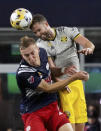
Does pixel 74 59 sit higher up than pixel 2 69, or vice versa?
pixel 74 59

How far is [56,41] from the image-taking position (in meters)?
7.56

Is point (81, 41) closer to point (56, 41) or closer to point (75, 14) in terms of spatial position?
point (56, 41)

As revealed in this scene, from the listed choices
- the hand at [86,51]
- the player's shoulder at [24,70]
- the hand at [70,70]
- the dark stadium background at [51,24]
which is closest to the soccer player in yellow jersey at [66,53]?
the hand at [70,70]

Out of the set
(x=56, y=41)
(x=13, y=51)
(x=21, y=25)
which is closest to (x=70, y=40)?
(x=56, y=41)

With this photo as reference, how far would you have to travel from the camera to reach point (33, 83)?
6930mm

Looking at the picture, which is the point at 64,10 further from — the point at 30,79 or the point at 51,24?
the point at 30,79

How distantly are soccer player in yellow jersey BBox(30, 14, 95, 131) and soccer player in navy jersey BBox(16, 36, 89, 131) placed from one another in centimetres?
37

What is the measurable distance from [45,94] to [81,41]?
0.92 metres

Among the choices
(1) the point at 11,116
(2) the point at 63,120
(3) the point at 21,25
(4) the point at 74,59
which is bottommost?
(1) the point at 11,116

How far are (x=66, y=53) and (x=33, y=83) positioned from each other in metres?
0.89

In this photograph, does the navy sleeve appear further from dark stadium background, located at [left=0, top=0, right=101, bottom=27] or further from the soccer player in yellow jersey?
dark stadium background, located at [left=0, top=0, right=101, bottom=27]

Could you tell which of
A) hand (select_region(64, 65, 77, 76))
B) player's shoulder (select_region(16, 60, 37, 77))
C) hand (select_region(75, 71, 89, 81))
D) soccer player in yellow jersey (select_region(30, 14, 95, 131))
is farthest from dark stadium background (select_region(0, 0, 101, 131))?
hand (select_region(75, 71, 89, 81))

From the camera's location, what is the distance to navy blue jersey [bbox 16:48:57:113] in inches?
273

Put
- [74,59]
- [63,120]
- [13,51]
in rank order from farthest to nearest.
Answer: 1. [13,51]
2. [74,59]
3. [63,120]
